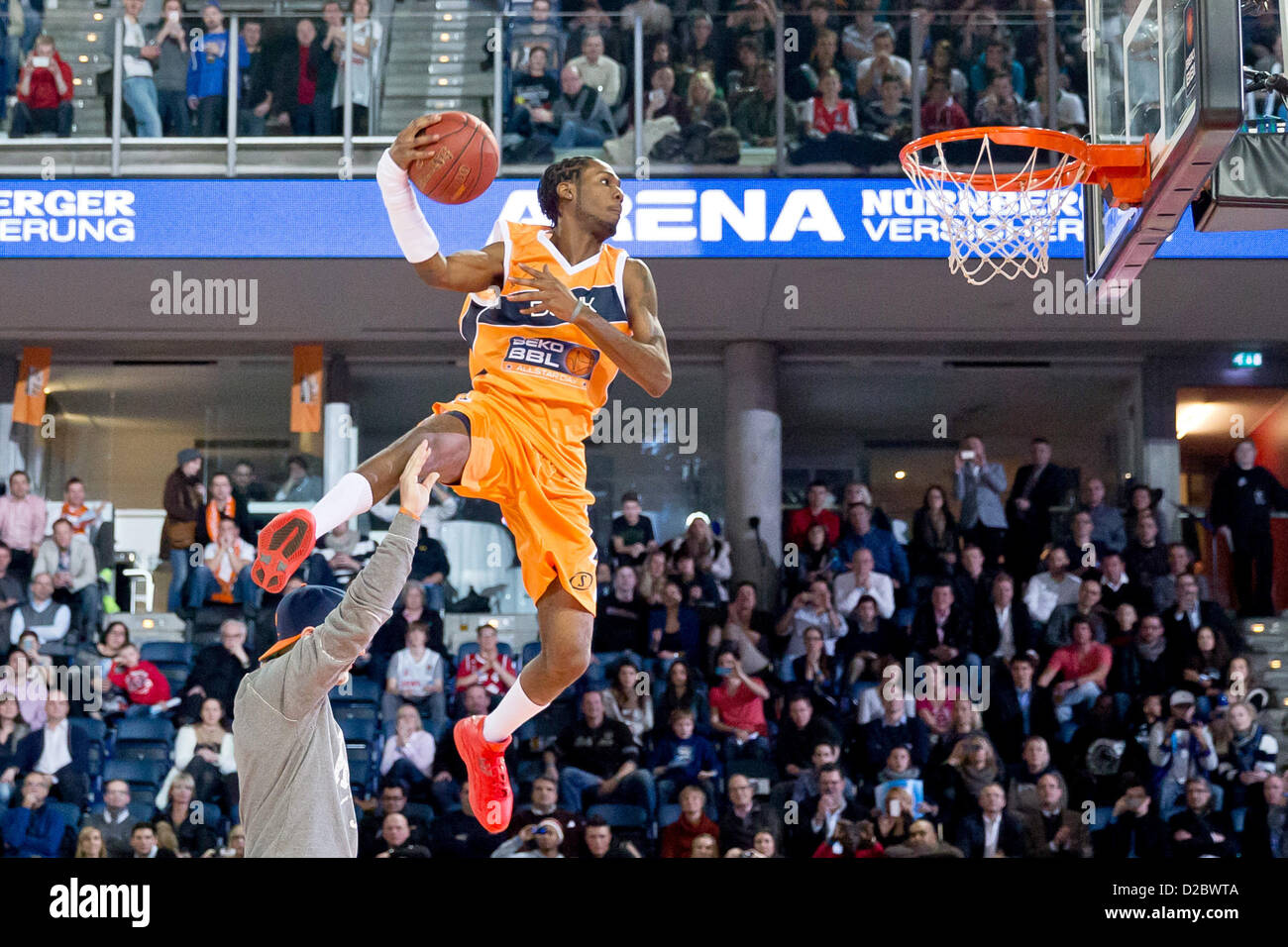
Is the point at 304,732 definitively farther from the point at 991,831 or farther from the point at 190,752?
the point at 190,752

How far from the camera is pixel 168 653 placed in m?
11.8

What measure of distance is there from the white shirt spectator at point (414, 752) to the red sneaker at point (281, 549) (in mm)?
5255

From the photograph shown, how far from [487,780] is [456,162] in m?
2.35

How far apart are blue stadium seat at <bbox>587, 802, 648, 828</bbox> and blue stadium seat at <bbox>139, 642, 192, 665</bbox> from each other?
3.39m

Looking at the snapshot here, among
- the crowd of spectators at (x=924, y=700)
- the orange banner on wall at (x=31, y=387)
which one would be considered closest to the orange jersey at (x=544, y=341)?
the crowd of spectators at (x=924, y=700)

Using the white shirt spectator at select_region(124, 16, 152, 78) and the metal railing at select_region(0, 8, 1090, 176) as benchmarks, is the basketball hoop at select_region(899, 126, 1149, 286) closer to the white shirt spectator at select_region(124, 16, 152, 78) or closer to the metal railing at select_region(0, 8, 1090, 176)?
the metal railing at select_region(0, 8, 1090, 176)

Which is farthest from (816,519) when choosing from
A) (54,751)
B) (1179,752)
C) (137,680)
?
(54,751)

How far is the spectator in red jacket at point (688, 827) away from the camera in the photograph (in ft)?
31.9

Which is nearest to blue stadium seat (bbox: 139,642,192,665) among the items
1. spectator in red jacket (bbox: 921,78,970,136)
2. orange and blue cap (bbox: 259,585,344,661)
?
spectator in red jacket (bbox: 921,78,970,136)

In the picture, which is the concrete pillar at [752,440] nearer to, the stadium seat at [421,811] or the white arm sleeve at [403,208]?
the stadium seat at [421,811]

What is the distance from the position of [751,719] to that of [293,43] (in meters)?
5.59
